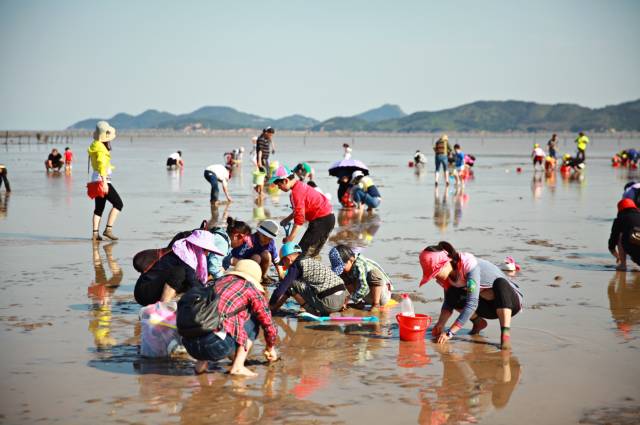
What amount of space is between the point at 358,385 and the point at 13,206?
14610 millimetres

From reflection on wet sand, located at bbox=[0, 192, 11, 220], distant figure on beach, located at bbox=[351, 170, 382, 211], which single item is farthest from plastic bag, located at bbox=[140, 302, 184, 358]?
distant figure on beach, located at bbox=[351, 170, 382, 211]

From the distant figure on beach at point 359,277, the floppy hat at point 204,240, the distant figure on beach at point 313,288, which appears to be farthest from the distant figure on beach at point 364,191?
the floppy hat at point 204,240

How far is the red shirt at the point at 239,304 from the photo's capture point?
20.0 feet

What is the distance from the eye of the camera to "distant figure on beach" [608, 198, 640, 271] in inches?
403

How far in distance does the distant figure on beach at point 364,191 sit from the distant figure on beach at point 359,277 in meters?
9.12

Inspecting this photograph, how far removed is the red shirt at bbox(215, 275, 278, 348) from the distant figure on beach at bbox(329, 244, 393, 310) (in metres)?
2.29

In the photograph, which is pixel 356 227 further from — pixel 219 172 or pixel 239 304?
pixel 239 304

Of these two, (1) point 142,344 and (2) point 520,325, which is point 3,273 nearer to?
(1) point 142,344

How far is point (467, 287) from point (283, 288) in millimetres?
2157

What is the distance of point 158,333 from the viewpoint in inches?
260

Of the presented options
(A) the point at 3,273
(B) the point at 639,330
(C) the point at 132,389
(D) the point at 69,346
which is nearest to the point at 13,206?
(A) the point at 3,273

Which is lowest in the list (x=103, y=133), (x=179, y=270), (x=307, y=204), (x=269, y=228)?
(x=179, y=270)

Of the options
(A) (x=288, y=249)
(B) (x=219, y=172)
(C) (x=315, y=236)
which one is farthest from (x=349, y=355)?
(B) (x=219, y=172)

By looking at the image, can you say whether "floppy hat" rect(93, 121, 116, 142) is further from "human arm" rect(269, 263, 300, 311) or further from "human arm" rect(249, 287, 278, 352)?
"human arm" rect(249, 287, 278, 352)
